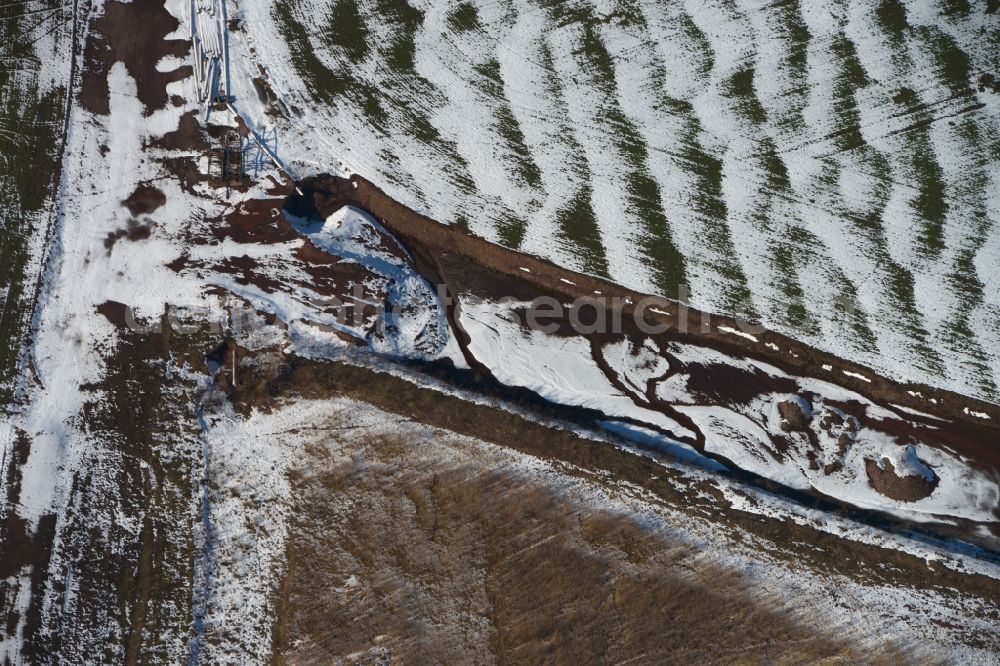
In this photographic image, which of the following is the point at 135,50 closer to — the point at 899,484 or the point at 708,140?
the point at 708,140

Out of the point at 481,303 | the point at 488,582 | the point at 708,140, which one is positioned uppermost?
the point at 708,140

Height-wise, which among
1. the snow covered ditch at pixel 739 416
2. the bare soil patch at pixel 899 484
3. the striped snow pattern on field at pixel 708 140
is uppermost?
the striped snow pattern on field at pixel 708 140

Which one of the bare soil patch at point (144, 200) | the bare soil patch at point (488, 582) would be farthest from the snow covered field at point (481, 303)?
the bare soil patch at point (488, 582)

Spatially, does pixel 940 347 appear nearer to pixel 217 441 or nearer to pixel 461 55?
pixel 461 55

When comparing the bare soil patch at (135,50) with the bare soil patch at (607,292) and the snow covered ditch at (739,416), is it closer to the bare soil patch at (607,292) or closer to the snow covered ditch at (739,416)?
the bare soil patch at (607,292)

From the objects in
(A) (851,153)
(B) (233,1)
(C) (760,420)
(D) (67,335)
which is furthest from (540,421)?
(B) (233,1)

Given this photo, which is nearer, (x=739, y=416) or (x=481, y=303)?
(x=739, y=416)

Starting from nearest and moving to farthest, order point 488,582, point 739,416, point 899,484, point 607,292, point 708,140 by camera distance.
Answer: point 488,582, point 899,484, point 739,416, point 607,292, point 708,140

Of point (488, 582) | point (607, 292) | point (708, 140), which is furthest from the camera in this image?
point (708, 140)

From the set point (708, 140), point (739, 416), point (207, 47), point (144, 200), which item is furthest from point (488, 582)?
point (207, 47)
